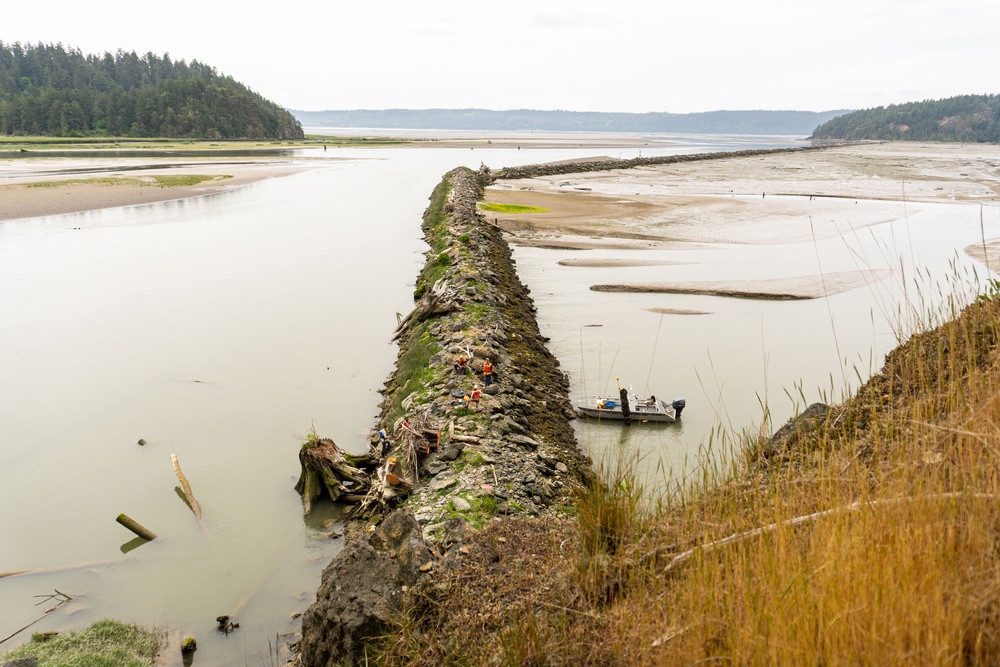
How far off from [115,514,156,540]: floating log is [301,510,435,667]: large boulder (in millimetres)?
2988

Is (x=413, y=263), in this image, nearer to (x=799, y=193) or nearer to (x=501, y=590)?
(x=501, y=590)

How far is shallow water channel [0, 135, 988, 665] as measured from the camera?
263 inches

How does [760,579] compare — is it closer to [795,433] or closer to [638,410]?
[795,433]

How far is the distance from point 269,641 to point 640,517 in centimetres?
340

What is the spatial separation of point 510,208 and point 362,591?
1106 inches

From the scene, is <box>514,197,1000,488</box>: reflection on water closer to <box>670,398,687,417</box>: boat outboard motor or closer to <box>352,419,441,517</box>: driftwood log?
<box>670,398,687,417</box>: boat outboard motor

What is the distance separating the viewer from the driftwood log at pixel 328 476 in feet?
25.6

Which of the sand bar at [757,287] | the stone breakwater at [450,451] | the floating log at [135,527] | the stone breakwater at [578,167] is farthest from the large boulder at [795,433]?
the stone breakwater at [578,167]

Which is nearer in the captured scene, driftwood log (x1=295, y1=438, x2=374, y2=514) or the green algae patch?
driftwood log (x1=295, y1=438, x2=374, y2=514)

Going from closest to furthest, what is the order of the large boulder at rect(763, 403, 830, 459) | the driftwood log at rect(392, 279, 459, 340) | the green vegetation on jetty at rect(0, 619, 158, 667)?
the green vegetation on jetty at rect(0, 619, 158, 667) < the large boulder at rect(763, 403, 830, 459) < the driftwood log at rect(392, 279, 459, 340)

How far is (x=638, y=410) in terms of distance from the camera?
9719 mm

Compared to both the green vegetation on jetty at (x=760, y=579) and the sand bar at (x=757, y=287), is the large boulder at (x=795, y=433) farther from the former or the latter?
the sand bar at (x=757, y=287)

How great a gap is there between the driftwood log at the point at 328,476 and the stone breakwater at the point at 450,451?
0.43m

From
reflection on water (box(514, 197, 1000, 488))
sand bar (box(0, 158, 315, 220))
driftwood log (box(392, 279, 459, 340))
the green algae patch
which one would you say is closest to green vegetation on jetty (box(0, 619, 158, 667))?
reflection on water (box(514, 197, 1000, 488))
